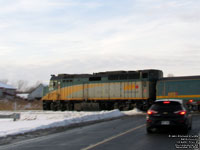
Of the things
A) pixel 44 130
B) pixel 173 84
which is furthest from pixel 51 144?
pixel 173 84

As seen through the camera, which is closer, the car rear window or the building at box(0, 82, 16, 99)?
the car rear window

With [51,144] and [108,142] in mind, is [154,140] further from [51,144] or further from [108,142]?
[51,144]

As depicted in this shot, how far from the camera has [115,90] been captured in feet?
112

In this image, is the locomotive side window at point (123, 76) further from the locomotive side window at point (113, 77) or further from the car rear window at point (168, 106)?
the car rear window at point (168, 106)

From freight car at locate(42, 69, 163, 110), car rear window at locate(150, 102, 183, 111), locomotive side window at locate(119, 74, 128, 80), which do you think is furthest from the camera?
locomotive side window at locate(119, 74, 128, 80)

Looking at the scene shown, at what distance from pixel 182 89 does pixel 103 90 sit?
957 centimetres

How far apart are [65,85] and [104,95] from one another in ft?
19.1

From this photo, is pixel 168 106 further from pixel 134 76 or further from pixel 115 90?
pixel 115 90

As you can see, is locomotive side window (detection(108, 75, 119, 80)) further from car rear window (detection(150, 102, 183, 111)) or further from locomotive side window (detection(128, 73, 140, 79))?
car rear window (detection(150, 102, 183, 111))

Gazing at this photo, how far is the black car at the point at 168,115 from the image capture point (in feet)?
39.7

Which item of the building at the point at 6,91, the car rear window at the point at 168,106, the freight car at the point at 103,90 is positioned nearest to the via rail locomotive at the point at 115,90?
the freight car at the point at 103,90

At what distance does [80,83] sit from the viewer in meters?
36.4

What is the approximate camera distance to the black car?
39.7 feet

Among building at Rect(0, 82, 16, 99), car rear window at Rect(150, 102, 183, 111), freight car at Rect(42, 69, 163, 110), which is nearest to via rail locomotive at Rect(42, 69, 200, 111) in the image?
freight car at Rect(42, 69, 163, 110)
